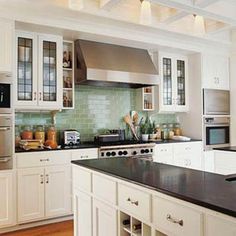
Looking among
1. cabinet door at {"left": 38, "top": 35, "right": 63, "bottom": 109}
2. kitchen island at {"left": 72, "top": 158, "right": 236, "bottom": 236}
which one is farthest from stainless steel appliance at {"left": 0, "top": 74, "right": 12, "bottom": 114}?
kitchen island at {"left": 72, "top": 158, "right": 236, "bottom": 236}

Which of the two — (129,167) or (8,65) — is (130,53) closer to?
(8,65)

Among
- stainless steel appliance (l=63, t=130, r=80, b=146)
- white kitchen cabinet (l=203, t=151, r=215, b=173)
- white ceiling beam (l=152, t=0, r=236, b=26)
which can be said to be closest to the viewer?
white ceiling beam (l=152, t=0, r=236, b=26)

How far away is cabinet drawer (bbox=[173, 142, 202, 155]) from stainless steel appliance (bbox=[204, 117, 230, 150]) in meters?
0.22

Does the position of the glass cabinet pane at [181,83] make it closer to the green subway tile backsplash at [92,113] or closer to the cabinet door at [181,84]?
the cabinet door at [181,84]

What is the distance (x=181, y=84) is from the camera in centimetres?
514

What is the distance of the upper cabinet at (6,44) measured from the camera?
3.24 metres

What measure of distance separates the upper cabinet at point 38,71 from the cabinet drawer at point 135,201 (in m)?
2.24

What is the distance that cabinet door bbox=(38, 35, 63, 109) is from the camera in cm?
372

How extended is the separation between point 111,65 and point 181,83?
5.56 ft

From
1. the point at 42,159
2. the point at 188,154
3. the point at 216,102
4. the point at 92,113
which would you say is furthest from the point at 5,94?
the point at 216,102

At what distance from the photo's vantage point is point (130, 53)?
14.5 ft

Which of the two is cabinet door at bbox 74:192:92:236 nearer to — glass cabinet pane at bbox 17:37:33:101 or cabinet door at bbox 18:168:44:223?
cabinet door at bbox 18:168:44:223

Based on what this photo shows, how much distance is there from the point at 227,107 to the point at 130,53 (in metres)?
2.22

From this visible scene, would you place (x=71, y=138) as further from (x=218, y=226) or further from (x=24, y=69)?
(x=218, y=226)
